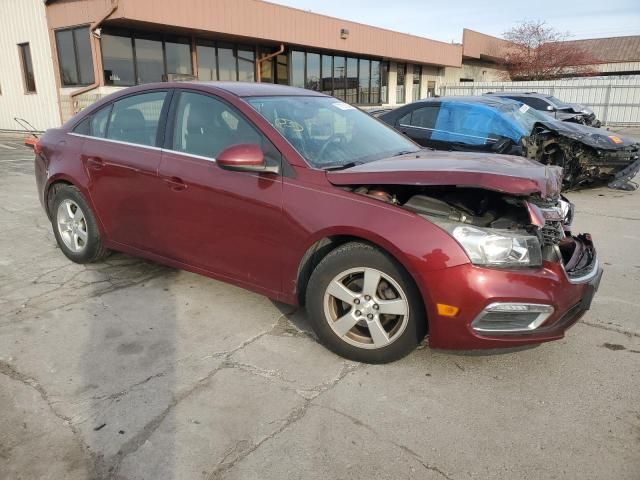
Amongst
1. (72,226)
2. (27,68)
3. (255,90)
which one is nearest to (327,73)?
(27,68)

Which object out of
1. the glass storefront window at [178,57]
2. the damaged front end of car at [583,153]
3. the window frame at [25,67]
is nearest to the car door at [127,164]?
the damaged front end of car at [583,153]

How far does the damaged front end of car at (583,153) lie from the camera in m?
7.68

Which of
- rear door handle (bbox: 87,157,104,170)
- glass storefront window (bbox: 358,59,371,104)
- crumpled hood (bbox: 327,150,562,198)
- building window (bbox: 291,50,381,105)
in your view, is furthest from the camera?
glass storefront window (bbox: 358,59,371,104)

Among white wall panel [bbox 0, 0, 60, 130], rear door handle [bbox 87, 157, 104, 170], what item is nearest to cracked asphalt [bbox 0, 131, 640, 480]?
rear door handle [bbox 87, 157, 104, 170]

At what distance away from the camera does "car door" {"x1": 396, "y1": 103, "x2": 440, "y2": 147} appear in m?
8.45

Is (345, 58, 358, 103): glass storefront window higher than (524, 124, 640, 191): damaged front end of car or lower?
higher

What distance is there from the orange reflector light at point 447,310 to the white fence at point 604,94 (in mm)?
23596

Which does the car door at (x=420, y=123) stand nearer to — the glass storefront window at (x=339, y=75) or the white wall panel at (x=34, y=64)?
the white wall panel at (x=34, y=64)

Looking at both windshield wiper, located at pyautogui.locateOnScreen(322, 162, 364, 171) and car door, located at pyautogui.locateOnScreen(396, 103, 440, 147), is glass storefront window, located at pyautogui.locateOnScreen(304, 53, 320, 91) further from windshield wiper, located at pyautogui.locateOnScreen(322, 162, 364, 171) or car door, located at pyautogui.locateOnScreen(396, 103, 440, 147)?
windshield wiper, located at pyautogui.locateOnScreen(322, 162, 364, 171)

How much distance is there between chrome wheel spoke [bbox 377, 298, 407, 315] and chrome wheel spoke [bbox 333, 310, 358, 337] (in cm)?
18

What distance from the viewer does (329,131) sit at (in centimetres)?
359

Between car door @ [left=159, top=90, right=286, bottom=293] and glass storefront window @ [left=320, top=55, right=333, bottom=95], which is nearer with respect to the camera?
car door @ [left=159, top=90, right=286, bottom=293]

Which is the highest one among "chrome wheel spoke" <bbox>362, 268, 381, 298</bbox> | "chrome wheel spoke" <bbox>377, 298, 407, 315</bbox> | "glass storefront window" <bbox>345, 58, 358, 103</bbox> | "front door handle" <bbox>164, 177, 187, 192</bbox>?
"glass storefront window" <bbox>345, 58, 358, 103</bbox>

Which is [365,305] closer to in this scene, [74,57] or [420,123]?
[420,123]
